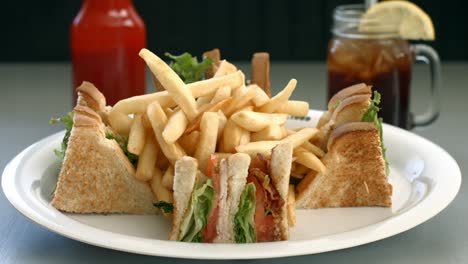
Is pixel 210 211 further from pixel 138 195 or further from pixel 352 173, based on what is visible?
pixel 352 173

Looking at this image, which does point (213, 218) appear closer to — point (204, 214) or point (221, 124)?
point (204, 214)

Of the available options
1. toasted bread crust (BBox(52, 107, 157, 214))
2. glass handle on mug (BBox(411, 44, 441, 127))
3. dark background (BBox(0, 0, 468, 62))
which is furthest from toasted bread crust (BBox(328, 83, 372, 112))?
dark background (BBox(0, 0, 468, 62))

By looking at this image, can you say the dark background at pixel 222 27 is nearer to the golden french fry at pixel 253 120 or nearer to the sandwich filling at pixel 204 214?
the golden french fry at pixel 253 120

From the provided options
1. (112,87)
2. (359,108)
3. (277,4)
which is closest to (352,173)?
(359,108)

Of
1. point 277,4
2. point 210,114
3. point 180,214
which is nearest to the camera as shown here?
point 180,214

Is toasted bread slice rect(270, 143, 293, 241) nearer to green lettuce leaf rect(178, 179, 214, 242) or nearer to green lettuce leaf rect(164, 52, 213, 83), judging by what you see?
green lettuce leaf rect(178, 179, 214, 242)

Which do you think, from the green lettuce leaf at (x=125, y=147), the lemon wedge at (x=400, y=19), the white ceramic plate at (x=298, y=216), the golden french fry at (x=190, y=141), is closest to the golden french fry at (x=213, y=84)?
the golden french fry at (x=190, y=141)

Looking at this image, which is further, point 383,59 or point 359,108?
point 383,59
